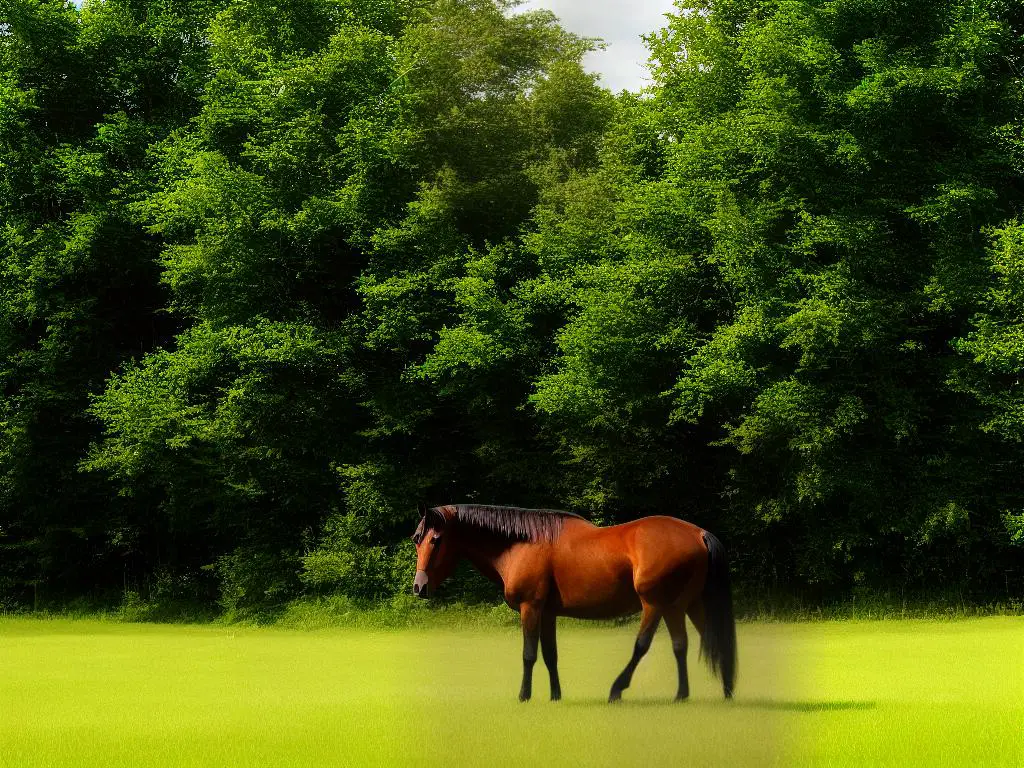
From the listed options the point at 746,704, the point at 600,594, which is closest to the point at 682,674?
the point at 746,704

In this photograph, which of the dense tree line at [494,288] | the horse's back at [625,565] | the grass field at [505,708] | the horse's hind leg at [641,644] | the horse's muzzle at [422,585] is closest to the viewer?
the grass field at [505,708]

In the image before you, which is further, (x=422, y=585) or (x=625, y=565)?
(x=625, y=565)

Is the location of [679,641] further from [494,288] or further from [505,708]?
[494,288]

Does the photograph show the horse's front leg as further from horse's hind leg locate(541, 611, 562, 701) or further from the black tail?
the black tail

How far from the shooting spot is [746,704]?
12.1 metres

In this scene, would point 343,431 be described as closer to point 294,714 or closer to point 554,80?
point 554,80

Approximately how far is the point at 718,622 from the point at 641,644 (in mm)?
937

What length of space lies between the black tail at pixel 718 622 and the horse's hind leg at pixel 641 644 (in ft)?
2.02

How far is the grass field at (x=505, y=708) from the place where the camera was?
32.9ft

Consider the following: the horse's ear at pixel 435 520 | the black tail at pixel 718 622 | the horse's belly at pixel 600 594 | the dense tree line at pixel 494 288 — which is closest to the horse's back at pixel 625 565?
the horse's belly at pixel 600 594

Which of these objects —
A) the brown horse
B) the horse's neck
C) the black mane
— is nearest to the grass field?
the brown horse

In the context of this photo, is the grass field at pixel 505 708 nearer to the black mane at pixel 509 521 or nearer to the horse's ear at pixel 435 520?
the black mane at pixel 509 521

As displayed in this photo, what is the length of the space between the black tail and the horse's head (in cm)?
259

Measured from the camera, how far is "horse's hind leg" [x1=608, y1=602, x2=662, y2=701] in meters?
11.6
